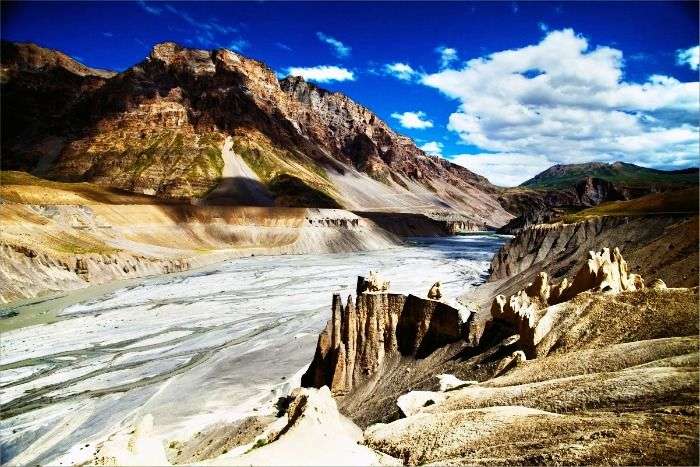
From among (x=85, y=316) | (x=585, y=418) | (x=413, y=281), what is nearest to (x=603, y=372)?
(x=585, y=418)

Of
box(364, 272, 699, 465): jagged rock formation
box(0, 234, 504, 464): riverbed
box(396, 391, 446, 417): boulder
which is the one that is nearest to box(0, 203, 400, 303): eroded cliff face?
box(0, 234, 504, 464): riverbed

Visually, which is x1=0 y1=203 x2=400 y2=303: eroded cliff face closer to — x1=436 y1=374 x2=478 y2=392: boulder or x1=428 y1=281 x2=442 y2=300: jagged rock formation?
x1=428 y1=281 x2=442 y2=300: jagged rock formation

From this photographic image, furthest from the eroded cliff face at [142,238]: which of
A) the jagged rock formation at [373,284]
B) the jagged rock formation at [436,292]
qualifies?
the jagged rock formation at [436,292]

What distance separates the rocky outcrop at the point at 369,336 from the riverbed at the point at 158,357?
5.51m

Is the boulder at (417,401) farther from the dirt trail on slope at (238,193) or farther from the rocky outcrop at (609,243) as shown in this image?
the dirt trail on slope at (238,193)

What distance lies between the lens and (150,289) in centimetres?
7675

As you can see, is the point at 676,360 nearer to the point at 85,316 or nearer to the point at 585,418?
the point at 585,418

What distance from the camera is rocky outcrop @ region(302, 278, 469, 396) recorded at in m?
29.2

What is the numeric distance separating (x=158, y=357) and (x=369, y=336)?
23.5 metres

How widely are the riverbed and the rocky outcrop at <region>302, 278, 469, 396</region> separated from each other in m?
5.51

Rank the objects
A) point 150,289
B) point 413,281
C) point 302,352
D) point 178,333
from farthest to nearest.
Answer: point 413,281 → point 150,289 → point 178,333 → point 302,352

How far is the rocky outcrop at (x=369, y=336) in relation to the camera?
29219mm

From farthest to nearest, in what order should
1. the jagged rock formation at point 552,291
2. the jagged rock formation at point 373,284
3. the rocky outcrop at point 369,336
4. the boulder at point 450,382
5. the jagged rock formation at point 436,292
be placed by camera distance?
the jagged rock formation at point 373,284 → the jagged rock formation at point 436,292 → the rocky outcrop at point 369,336 → the jagged rock formation at point 552,291 → the boulder at point 450,382

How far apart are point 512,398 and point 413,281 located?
69.4 meters
